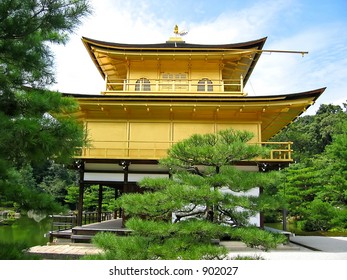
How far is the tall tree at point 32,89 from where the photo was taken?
9.55 feet

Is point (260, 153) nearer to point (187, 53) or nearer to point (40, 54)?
point (40, 54)

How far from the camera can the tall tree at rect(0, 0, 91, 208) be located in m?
2.91

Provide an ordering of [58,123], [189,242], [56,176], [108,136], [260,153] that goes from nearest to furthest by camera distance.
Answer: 1. [58,123]
2. [189,242]
3. [260,153]
4. [108,136]
5. [56,176]

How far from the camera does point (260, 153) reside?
4371 millimetres

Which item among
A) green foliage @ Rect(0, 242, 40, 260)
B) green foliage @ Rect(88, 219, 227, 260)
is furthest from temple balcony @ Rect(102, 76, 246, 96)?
green foliage @ Rect(0, 242, 40, 260)


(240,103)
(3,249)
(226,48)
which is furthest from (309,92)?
(3,249)

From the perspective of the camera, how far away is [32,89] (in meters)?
3.56

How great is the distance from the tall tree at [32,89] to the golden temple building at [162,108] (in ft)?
19.3

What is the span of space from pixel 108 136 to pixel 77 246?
11.2ft

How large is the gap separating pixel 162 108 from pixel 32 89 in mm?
6435

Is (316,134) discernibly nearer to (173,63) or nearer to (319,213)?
(319,213)

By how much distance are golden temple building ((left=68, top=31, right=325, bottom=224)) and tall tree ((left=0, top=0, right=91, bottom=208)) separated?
5.90 meters

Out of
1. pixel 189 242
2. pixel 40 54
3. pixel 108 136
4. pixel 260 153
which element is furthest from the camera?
pixel 108 136

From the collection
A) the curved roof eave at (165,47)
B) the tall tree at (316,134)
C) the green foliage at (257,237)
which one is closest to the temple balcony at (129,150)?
the curved roof eave at (165,47)
